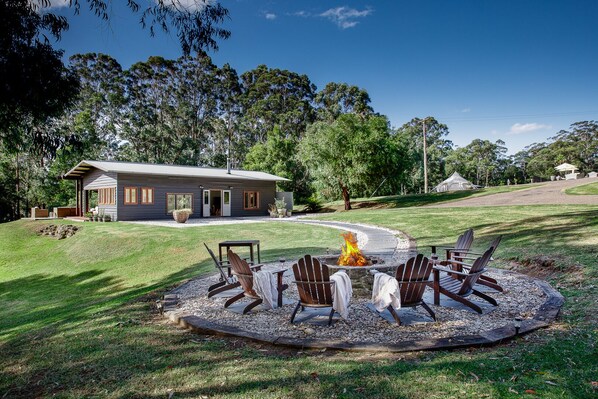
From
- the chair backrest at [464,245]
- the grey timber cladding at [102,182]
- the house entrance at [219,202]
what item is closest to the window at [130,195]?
the grey timber cladding at [102,182]

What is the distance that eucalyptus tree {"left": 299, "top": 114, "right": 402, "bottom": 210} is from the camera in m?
25.7

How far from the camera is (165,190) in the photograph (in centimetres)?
2339

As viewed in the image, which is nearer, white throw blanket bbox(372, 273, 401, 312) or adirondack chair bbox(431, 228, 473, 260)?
white throw blanket bbox(372, 273, 401, 312)

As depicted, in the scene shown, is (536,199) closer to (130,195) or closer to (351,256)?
(351,256)

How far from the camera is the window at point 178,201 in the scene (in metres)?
23.7

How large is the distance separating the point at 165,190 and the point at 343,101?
3141cm

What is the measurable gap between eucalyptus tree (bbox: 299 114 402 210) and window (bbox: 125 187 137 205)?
12.2 meters

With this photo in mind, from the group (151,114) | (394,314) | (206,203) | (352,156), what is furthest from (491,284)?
(151,114)

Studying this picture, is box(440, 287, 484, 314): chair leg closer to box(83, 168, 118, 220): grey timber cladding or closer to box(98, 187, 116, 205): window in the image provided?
box(83, 168, 118, 220): grey timber cladding

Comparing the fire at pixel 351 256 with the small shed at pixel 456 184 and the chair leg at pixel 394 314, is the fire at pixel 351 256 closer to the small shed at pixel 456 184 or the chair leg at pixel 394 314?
the chair leg at pixel 394 314

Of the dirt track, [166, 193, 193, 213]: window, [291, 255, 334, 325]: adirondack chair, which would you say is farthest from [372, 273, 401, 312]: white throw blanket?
[166, 193, 193, 213]: window

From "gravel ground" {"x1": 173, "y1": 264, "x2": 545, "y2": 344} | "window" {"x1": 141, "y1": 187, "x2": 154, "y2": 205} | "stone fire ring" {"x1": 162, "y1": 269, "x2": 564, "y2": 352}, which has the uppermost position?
"window" {"x1": 141, "y1": 187, "x2": 154, "y2": 205}

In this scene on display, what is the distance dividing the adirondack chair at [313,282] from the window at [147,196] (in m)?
20.2

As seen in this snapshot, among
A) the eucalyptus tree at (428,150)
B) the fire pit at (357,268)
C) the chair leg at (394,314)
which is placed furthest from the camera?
the eucalyptus tree at (428,150)
